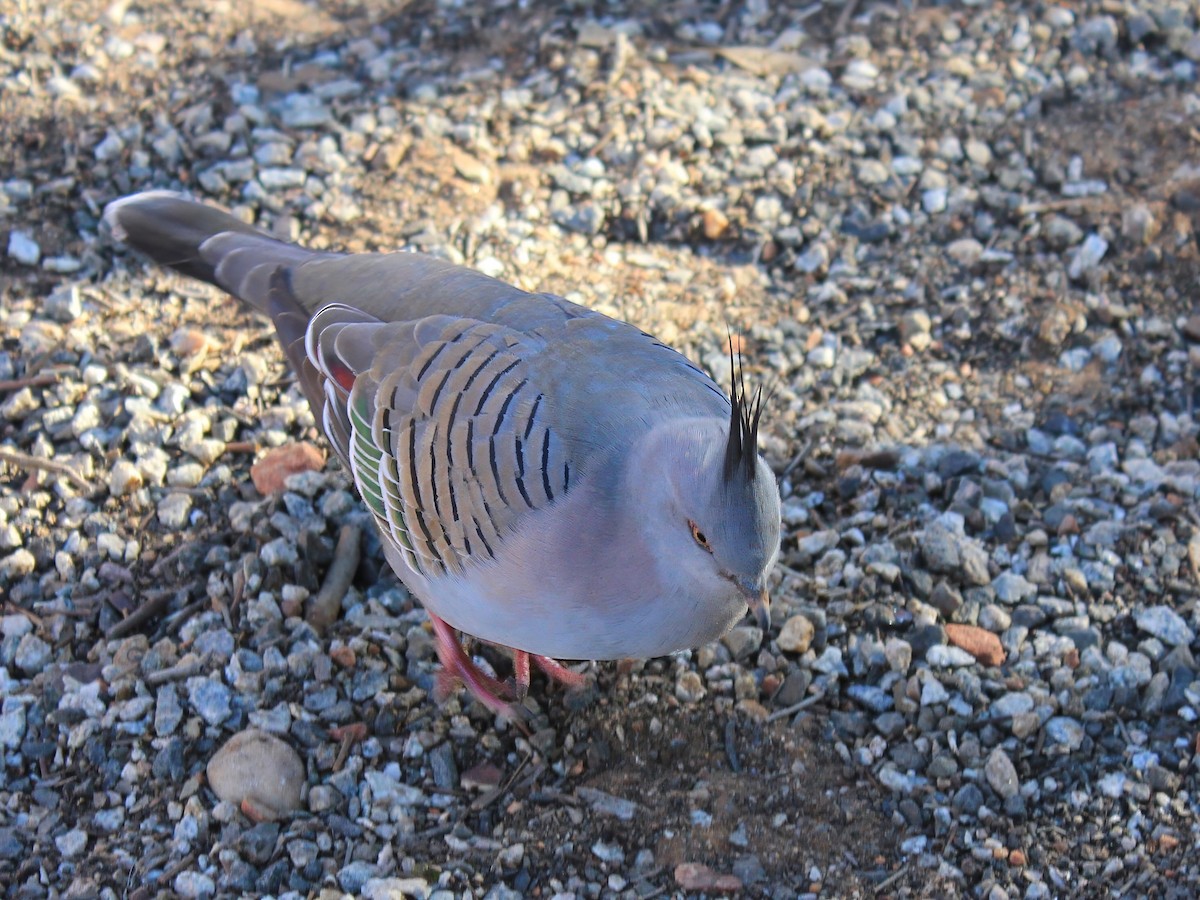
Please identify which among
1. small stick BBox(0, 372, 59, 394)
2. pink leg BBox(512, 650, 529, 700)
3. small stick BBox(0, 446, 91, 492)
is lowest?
pink leg BBox(512, 650, 529, 700)

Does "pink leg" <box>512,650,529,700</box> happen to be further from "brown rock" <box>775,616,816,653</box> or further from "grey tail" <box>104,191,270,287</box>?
"grey tail" <box>104,191,270,287</box>

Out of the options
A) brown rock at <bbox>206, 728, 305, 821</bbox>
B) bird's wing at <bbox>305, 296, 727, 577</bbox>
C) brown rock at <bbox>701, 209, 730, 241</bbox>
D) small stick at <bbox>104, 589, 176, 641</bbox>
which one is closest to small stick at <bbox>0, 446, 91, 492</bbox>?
small stick at <bbox>104, 589, 176, 641</bbox>

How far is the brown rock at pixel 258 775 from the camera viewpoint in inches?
151

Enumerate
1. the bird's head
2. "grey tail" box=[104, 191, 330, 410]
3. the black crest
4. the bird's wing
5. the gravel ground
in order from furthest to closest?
"grey tail" box=[104, 191, 330, 410] → the gravel ground → the bird's wing → the bird's head → the black crest

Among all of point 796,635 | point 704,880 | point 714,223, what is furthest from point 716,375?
point 704,880

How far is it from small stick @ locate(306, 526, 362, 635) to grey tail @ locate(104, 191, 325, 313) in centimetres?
92

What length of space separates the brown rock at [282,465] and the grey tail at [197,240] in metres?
0.56

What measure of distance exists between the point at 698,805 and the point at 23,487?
9.12 ft

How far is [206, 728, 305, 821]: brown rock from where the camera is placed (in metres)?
3.82

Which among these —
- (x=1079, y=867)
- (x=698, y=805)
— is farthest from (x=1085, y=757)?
(x=698, y=805)

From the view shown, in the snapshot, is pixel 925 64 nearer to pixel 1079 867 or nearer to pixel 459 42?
pixel 459 42

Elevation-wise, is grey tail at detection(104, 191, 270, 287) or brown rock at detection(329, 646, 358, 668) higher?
grey tail at detection(104, 191, 270, 287)

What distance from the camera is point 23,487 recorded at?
469 centimetres

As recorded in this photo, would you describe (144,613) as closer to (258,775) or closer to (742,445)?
(258,775)
